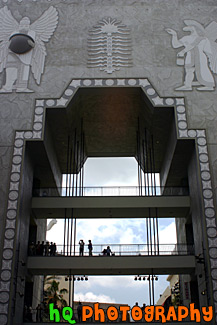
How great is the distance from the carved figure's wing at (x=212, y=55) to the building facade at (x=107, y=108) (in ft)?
0.24

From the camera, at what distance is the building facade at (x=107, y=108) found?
23531 millimetres

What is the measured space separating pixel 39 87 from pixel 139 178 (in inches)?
457

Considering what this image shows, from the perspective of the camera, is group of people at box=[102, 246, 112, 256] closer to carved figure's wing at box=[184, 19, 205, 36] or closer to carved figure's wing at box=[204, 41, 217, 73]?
carved figure's wing at box=[204, 41, 217, 73]

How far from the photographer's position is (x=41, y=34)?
27859 millimetres

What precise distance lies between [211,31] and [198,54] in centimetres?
220

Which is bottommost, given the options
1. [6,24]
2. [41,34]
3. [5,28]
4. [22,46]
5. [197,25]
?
[22,46]

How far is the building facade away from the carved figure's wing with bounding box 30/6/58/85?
0.08 metres

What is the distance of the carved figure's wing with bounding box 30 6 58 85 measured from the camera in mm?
26656

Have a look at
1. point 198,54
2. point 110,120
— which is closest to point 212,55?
point 198,54

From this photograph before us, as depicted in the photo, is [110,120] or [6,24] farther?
[110,120]

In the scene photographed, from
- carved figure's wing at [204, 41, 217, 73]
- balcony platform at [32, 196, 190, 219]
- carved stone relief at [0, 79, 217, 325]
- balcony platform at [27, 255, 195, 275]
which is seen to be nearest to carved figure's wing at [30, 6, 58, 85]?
carved stone relief at [0, 79, 217, 325]

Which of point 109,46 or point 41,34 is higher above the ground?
point 41,34

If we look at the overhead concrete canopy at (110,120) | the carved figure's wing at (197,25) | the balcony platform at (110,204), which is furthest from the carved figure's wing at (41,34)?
the carved figure's wing at (197,25)

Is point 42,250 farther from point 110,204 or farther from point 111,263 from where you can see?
point 110,204
